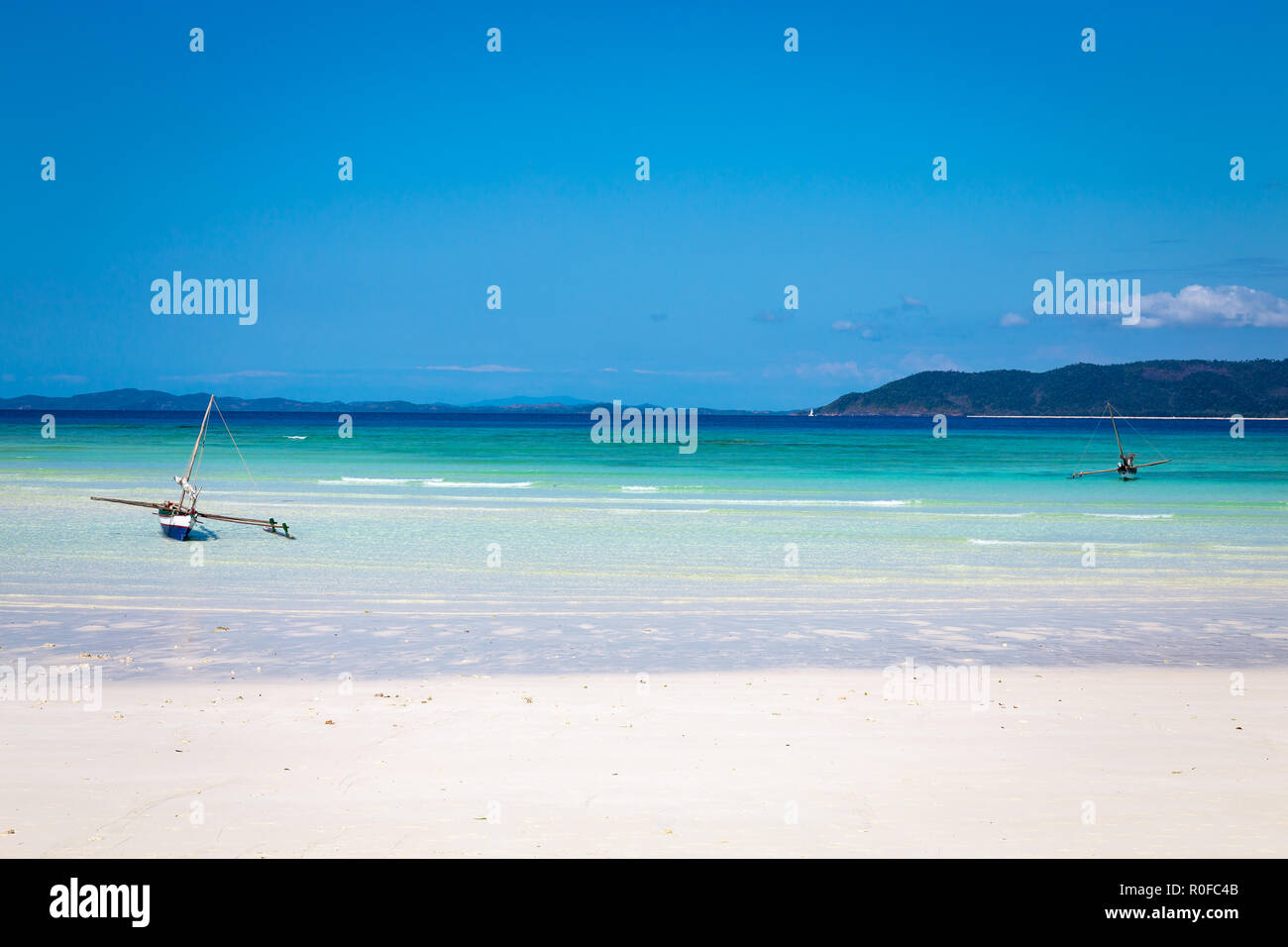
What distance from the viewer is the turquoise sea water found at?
49.9ft

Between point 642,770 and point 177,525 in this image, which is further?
point 177,525

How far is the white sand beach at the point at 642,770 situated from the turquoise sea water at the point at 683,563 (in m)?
2.49

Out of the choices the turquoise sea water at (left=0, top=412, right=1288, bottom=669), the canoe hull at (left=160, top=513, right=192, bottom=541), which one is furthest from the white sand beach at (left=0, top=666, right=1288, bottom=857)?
the canoe hull at (left=160, top=513, right=192, bottom=541)

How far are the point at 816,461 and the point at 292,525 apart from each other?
5117cm

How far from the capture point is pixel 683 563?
2311 cm

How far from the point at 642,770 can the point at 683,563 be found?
48.8ft

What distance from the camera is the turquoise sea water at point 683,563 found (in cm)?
1522

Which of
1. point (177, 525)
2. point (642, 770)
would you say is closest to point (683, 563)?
point (177, 525)

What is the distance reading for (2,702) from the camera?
402 inches

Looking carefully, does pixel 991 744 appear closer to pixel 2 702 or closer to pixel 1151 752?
A: pixel 1151 752

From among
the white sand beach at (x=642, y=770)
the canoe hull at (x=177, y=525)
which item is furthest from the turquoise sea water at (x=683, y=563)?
the white sand beach at (x=642, y=770)

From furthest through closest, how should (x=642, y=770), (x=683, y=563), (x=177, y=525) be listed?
(x=177, y=525) → (x=683, y=563) → (x=642, y=770)

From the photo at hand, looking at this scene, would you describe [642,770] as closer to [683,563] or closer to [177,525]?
[683,563]

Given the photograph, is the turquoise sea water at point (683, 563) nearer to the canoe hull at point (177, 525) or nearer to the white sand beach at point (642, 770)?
the canoe hull at point (177, 525)
